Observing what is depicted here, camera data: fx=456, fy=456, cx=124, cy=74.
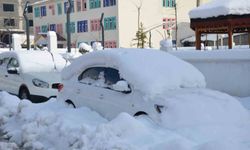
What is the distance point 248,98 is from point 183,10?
49030mm

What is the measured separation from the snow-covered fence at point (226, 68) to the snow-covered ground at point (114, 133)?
524 centimetres

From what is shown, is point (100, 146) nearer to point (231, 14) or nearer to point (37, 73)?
point (37, 73)

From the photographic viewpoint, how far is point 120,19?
51.5m

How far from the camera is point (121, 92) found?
7996 millimetres

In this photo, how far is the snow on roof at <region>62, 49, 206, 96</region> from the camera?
776 cm

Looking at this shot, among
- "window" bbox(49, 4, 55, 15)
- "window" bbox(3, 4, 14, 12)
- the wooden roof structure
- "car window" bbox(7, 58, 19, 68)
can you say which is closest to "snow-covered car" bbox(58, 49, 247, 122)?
"car window" bbox(7, 58, 19, 68)

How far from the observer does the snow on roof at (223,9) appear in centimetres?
1644

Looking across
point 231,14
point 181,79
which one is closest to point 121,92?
point 181,79

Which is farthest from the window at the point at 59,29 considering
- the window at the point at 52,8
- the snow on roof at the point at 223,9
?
the snow on roof at the point at 223,9

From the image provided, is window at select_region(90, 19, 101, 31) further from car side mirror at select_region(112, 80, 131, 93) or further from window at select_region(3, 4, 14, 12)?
car side mirror at select_region(112, 80, 131, 93)

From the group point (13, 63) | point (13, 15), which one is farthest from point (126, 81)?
point (13, 15)

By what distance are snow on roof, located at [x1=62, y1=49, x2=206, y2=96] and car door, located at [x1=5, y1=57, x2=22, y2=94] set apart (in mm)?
4673

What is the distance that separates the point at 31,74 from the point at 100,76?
5013mm

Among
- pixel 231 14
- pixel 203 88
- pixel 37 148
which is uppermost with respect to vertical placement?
pixel 231 14
